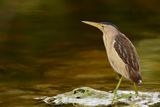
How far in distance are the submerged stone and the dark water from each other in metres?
0.30

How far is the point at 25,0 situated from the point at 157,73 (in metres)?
8.23

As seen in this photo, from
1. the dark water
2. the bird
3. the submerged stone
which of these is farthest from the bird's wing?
the dark water

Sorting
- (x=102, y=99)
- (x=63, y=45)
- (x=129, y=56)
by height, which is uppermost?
(x=63, y=45)

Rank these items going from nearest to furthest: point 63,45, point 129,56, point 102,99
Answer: point 129,56 → point 102,99 → point 63,45

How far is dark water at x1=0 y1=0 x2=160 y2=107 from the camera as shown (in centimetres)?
885

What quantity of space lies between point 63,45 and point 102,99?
5.25 meters

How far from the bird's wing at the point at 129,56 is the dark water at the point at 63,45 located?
132 centimetres

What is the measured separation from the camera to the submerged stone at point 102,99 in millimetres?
6938

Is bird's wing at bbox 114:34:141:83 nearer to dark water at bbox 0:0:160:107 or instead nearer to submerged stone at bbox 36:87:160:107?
submerged stone at bbox 36:87:160:107

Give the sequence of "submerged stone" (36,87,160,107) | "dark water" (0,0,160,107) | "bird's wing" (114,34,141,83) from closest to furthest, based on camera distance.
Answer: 1. "bird's wing" (114,34,141,83)
2. "submerged stone" (36,87,160,107)
3. "dark water" (0,0,160,107)

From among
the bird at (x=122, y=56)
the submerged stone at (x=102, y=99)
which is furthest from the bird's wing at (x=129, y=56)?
the submerged stone at (x=102, y=99)

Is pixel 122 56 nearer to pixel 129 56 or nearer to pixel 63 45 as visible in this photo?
pixel 129 56

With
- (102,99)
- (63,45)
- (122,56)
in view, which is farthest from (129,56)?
(63,45)

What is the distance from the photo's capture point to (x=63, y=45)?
1234 cm
